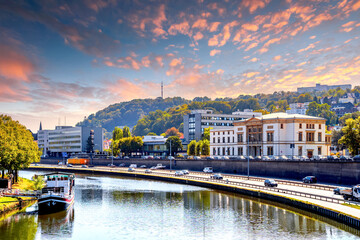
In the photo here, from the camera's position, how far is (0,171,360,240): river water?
50.6 meters

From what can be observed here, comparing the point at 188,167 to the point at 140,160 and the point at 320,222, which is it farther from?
the point at 320,222

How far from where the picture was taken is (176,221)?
196ft

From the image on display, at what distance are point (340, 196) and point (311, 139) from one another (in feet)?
211

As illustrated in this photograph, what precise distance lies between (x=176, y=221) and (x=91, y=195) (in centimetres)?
3918

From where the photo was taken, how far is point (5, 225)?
2206 inches

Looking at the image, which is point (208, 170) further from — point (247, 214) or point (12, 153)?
point (247, 214)

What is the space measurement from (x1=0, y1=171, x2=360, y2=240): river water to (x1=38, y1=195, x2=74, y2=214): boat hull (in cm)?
174

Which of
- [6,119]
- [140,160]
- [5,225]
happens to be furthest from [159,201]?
[140,160]

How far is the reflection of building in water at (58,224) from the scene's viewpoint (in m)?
53.1

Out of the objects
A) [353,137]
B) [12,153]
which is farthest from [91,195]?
[353,137]

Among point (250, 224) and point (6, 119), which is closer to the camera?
point (250, 224)

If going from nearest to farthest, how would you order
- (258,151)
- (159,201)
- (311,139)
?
(159,201) < (311,139) < (258,151)

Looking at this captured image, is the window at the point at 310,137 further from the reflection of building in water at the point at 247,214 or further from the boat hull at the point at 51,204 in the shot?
the boat hull at the point at 51,204

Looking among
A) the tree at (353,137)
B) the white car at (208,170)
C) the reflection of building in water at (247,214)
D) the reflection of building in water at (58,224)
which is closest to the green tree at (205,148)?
the white car at (208,170)
